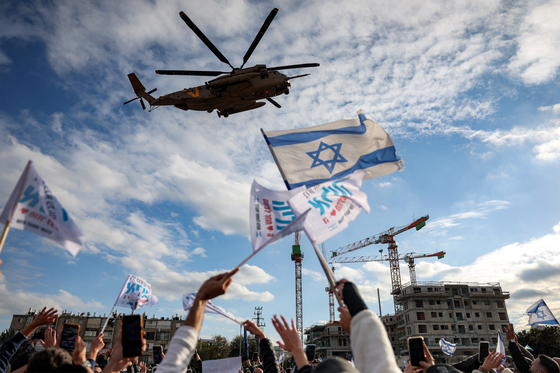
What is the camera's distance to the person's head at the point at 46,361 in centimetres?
209

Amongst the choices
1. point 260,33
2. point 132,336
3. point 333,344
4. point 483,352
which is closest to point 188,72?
point 260,33

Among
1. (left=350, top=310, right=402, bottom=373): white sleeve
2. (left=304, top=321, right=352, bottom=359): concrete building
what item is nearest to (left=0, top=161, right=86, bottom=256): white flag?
(left=350, top=310, right=402, bottom=373): white sleeve

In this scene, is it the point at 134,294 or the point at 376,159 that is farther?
the point at 134,294

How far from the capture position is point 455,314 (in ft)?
228

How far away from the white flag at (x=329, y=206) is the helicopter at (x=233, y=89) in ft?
49.9

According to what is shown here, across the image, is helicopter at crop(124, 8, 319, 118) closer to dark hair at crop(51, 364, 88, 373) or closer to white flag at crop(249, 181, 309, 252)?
white flag at crop(249, 181, 309, 252)

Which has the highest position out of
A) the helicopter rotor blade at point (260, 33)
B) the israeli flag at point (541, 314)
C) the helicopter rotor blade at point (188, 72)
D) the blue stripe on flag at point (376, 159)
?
the helicopter rotor blade at point (260, 33)

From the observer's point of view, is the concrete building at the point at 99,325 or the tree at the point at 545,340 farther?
the concrete building at the point at 99,325

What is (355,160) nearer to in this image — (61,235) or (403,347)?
(61,235)

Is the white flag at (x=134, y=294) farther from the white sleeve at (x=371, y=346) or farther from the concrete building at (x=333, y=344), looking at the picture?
the concrete building at (x=333, y=344)

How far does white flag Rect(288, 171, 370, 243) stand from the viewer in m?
4.55

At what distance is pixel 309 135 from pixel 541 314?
9645 millimetres

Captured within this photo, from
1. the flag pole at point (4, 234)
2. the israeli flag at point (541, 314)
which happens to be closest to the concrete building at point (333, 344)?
the israeli flag at point (541, 314)

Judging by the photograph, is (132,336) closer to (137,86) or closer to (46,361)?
(46,361)
